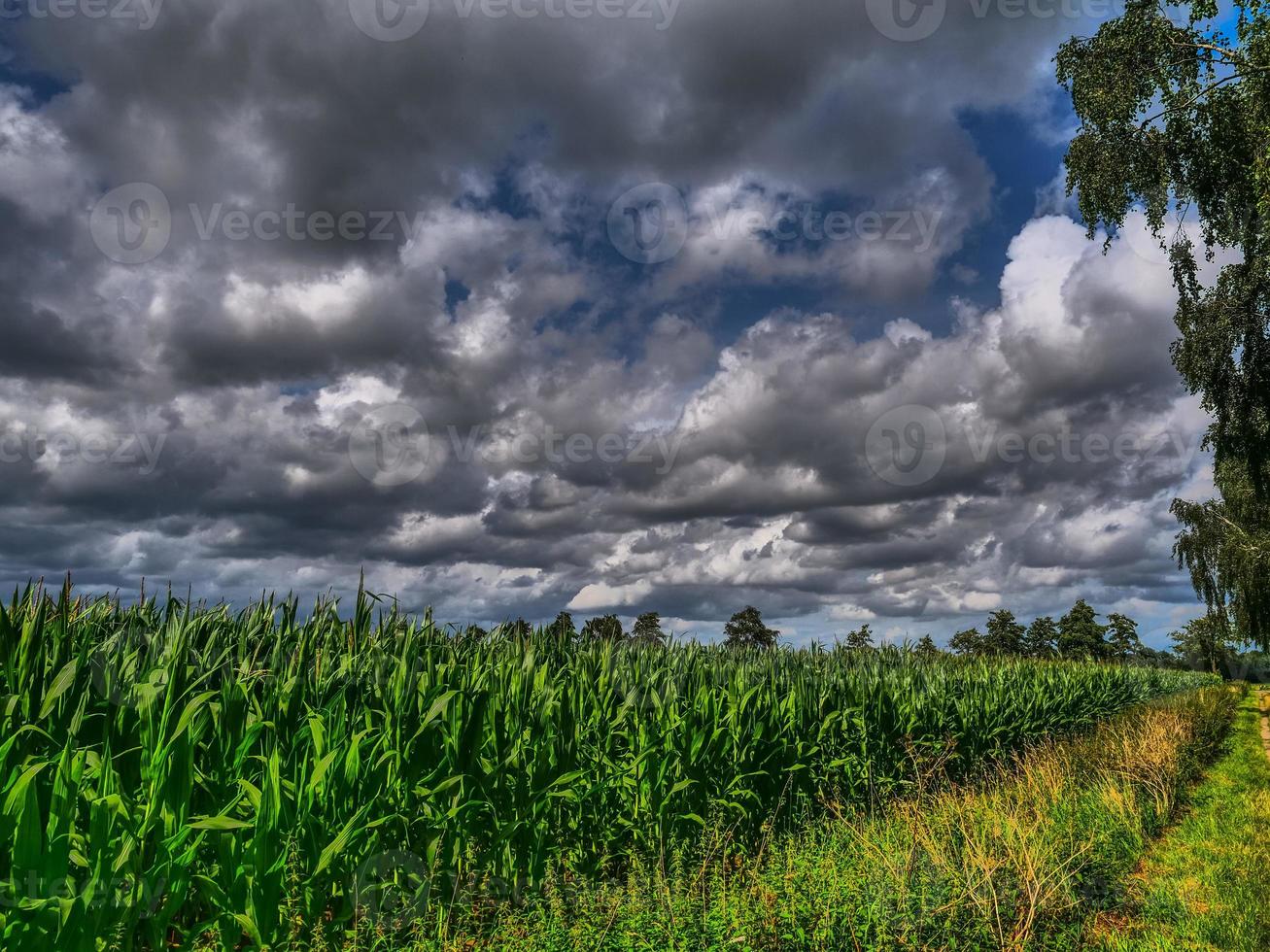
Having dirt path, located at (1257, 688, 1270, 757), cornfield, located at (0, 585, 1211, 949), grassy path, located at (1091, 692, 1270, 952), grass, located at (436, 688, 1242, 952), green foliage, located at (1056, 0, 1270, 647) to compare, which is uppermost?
green foliage, located at (1056, 0, 1270, 647)

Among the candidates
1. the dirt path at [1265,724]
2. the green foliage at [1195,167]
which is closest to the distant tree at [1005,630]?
the dirt path at [1265,724]

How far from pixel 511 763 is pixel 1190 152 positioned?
18.8 metres

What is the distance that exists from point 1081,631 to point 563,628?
108 metres

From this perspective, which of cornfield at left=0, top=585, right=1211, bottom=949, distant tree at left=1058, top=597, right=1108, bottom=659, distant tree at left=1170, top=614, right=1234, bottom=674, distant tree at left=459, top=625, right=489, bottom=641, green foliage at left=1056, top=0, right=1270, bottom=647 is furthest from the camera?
distant tree at left=1058, top=597, right=1108, bottom=659

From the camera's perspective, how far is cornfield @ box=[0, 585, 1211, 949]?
3074mm

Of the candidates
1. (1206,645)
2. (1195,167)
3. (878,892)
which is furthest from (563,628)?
(1206,645)

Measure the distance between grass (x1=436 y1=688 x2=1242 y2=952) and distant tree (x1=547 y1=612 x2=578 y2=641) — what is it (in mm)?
3306

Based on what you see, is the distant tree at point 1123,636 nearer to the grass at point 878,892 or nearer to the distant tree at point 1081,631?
the distant tree at point 1081,631

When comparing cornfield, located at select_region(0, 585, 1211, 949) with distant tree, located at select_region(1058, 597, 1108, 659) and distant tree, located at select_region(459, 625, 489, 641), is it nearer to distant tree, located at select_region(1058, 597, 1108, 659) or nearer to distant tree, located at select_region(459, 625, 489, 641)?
distant tree, located at select_region(459, 625, 489, 641)

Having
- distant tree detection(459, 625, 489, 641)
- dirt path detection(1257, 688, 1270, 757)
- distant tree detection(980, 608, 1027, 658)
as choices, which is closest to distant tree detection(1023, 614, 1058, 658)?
distant tree detection(980, 608, 1027, 658)

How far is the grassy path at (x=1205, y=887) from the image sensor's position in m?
5.73

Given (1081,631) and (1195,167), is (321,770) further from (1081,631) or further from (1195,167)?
(1081,631)

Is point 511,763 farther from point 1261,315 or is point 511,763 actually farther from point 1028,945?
point 1261,315

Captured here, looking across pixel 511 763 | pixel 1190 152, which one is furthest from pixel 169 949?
pixel 1190 152
